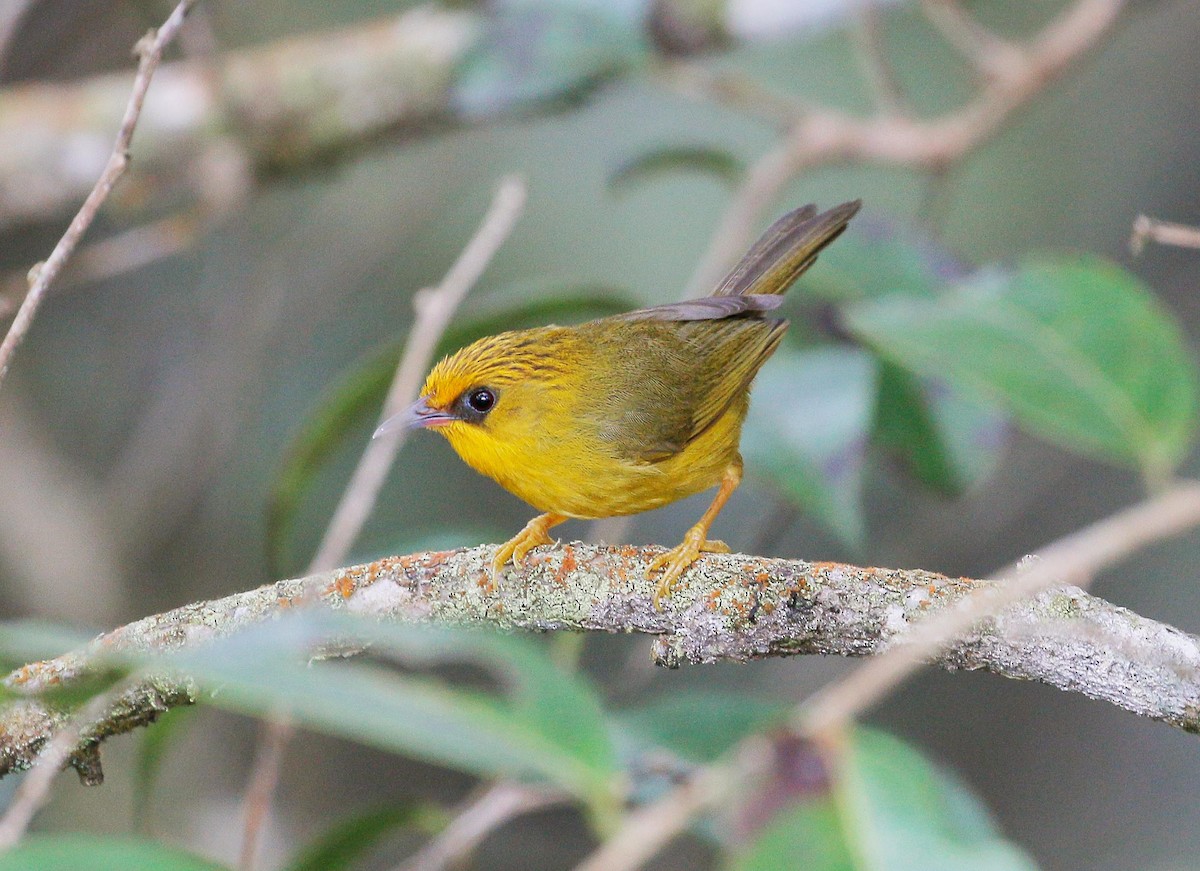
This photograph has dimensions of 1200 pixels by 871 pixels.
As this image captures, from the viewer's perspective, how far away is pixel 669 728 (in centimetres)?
227

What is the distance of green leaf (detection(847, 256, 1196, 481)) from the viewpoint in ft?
4.53

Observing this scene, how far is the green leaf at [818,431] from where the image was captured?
9.01ft

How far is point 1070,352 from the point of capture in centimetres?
149

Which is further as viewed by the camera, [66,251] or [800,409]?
[800,409]

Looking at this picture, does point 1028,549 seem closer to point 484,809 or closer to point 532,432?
point 532,432

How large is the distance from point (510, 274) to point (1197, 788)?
3.66m

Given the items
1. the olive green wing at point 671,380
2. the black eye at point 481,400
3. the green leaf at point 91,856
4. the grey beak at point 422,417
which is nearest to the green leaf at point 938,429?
the olive green wing at point 671,380

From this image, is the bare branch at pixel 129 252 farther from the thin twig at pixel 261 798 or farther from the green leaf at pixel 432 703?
the green leaf at pixel 432 703

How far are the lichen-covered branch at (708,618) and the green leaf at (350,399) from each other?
0.90 meters

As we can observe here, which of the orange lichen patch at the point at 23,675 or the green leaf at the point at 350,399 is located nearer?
the orange lichen patch at the point at 23,675

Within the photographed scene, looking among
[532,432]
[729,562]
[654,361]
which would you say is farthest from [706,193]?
[729,562]

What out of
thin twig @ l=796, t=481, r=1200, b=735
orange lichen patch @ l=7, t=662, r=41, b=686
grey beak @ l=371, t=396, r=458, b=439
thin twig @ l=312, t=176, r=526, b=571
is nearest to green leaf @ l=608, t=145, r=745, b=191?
grey beak @ l=371, t=396, r=458, b=439

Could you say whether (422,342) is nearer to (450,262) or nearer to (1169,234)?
(1169,234)

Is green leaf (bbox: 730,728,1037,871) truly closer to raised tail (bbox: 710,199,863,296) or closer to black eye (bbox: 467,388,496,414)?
black eye (bbox: 467,388,496,414)
